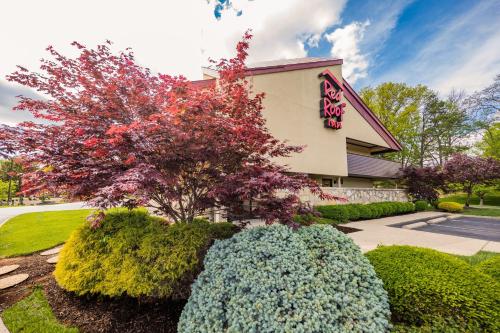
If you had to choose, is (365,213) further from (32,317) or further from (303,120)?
Answer: (32,317)

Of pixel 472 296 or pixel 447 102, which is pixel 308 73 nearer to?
pixel 472 296

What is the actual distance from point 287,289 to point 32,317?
3464mm

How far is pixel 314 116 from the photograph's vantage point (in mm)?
11336

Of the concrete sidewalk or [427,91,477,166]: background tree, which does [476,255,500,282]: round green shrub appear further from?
[427,91,477,166]: background tree

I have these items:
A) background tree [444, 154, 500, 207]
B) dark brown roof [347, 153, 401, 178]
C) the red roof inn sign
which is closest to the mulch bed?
the red roof inn sign

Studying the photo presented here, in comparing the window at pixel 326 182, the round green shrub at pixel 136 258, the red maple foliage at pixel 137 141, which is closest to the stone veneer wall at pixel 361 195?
the window at pixel 326 182

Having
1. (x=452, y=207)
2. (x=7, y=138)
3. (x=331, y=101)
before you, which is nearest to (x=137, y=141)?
(x=7, y=138)

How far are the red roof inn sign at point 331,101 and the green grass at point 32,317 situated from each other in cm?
1226

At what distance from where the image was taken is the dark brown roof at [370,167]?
532 inches

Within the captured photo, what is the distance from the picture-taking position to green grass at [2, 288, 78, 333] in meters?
2.46

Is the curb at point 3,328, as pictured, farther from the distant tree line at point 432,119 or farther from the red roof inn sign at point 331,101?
the distant tree line at point 432,119

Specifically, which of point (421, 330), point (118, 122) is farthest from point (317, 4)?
point (421, 330)

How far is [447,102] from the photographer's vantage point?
26109mm

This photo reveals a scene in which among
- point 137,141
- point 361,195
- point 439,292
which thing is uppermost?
point 137,141
